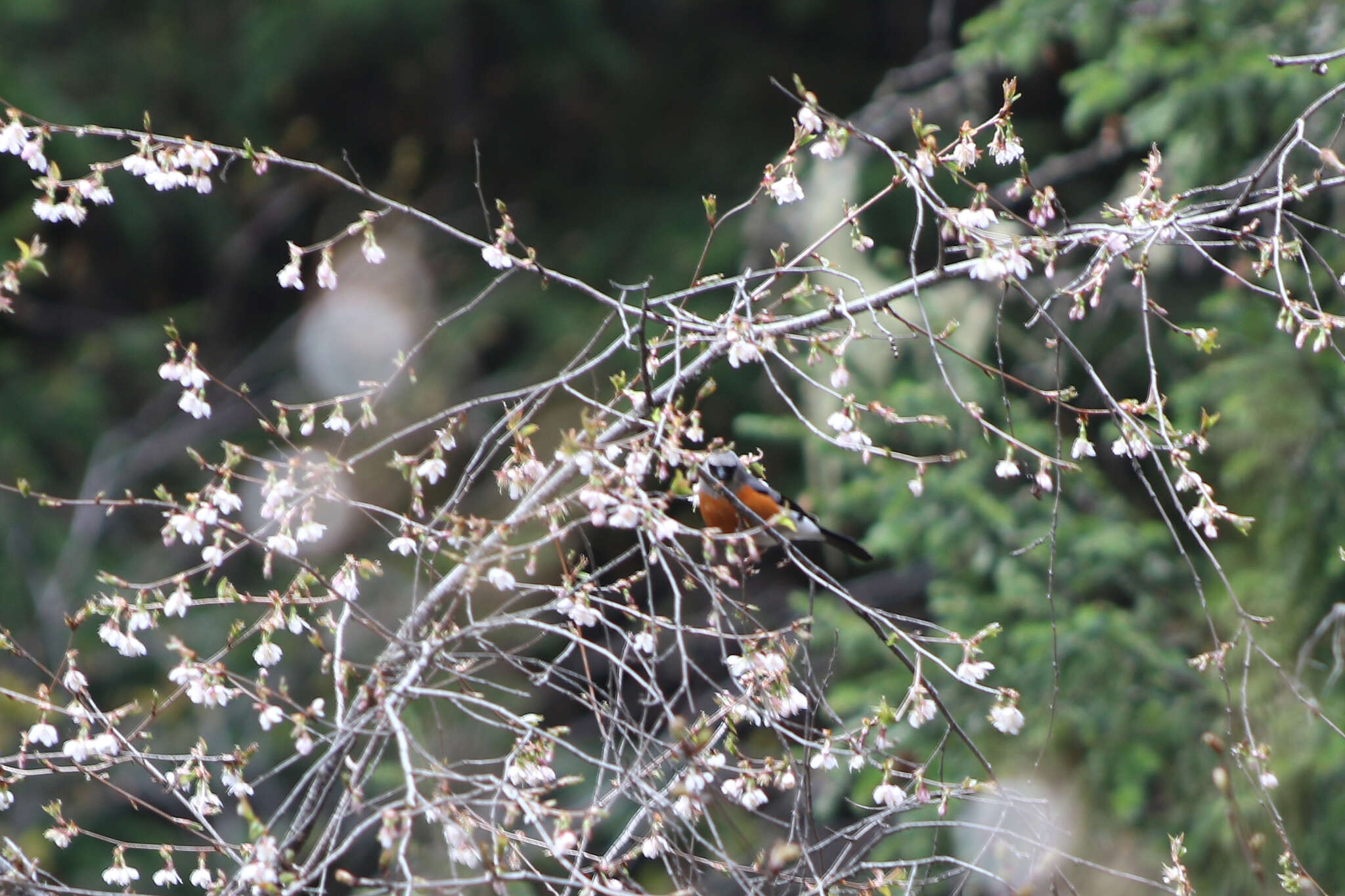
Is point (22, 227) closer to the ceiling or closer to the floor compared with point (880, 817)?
closer to the ceiling

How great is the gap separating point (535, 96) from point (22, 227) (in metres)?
2.95

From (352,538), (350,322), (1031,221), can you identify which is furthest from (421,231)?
(1031,221)

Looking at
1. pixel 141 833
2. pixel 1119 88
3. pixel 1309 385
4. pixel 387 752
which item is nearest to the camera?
pixel 1309 385

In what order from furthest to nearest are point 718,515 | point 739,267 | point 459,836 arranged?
point 739,267 < point 718,515 < point 459,836

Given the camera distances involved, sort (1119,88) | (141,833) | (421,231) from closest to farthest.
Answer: (1119,88) < (141,833) < (421,231)

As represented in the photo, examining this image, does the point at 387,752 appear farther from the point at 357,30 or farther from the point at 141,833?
the point at 357,30

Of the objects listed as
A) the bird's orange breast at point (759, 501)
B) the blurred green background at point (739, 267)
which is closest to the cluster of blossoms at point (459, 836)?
the bird's orange breast at point (759, 501)

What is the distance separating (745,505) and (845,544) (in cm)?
173

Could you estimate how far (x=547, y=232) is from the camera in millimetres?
7082

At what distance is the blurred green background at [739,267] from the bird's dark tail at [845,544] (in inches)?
9.7

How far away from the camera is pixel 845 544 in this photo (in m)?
3.54

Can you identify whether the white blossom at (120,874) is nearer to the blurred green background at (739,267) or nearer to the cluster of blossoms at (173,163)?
the cluster of blossoms at (173,163)

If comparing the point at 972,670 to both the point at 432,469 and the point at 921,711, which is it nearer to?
the point at 921,711

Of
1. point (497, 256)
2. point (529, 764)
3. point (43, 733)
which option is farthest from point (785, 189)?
point (43, 733)
